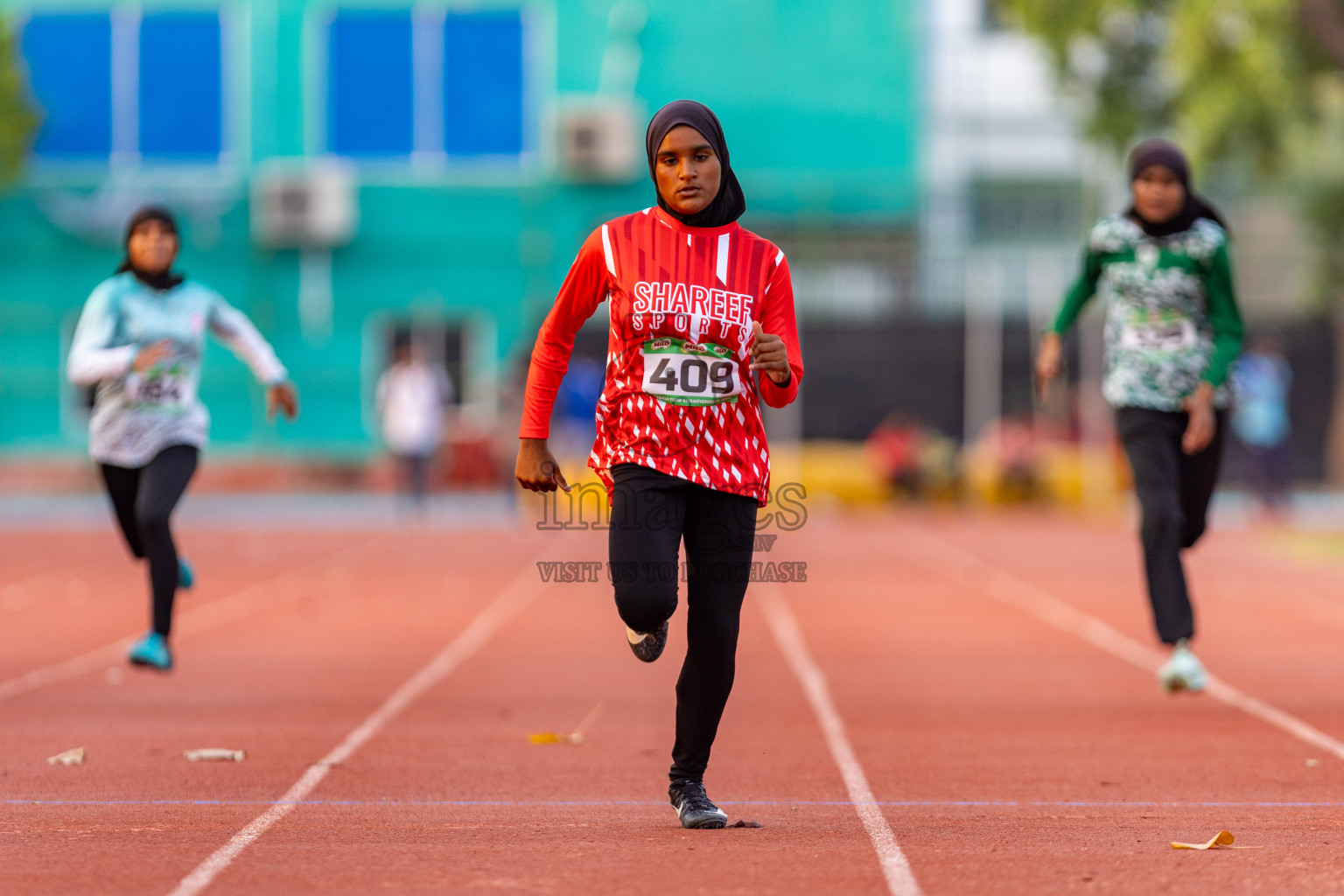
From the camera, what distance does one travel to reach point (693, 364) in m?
5.62

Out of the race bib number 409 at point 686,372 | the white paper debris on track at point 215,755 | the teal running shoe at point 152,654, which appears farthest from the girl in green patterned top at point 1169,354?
the teal running shoe at point 152,654

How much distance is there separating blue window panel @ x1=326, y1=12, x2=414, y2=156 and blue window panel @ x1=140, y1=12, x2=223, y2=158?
199 cm

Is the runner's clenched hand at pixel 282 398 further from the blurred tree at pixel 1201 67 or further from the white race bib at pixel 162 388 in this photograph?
the blurred tree at pixel 1201 67

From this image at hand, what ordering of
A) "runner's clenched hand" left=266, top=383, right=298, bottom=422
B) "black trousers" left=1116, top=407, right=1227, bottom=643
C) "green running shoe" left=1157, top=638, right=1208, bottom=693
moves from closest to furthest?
1. "green running shoe" left=1157, top=638, right=1208, bottom=693
2. "black trousers" left=1116, top=407, right=1227, bottom=643
3. "runner's clenched hand" left=266, top=383, right=298, bottom=422

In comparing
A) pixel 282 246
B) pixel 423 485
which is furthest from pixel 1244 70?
pixel 282 246

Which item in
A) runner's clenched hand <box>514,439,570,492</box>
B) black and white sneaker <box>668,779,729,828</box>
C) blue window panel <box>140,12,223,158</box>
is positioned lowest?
black and white sneaker <box>668,779,729,828</box>

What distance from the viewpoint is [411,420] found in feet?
78.9

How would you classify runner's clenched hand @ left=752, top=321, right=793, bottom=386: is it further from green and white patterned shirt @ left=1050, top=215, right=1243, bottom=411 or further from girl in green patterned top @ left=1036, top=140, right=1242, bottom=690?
green and white patterned shirt @ left=1050, top=215, right=1243, bottom=411

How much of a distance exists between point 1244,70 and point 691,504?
1415cm

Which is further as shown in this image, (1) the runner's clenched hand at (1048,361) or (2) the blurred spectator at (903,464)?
(2) the blurred spectator at (903,464)

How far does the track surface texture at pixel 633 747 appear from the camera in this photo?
5.09 metres

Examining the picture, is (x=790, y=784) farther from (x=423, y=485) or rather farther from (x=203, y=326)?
(x=423, y=485)

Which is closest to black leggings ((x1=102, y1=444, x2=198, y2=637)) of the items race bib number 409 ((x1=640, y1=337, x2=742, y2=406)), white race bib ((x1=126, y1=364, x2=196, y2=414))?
white race bib ((x1=126, y1=364, x2=196, y2=414))

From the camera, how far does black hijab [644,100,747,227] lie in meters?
5.64
